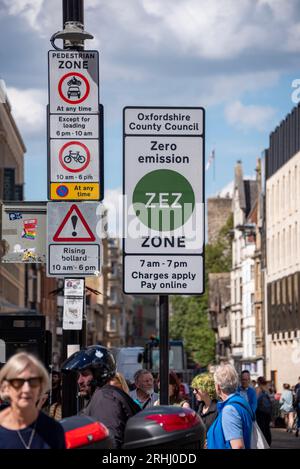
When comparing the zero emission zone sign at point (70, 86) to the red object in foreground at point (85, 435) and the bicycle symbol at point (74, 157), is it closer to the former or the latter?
the bicycle symbol at point (74, 157)

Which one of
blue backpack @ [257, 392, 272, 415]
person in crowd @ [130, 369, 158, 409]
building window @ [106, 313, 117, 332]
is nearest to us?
person in crowd @ [130, 369, 158, 409]

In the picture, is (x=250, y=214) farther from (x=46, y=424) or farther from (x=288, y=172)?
(x=46, y=424)

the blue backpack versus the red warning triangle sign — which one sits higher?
the red warning triangle sign

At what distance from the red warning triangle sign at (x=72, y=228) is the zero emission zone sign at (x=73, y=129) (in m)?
0.14

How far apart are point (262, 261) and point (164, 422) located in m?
93.0

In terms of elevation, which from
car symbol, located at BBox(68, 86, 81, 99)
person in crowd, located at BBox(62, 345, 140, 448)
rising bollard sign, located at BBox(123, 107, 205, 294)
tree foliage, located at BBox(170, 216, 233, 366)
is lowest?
person in crowd, located at BBox(62, 345, 140, 448)

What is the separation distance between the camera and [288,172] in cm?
8350

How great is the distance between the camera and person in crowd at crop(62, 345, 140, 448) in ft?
28.7

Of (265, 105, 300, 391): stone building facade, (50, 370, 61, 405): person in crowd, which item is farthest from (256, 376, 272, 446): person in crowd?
(265, 105, 300, 391): stone building facade

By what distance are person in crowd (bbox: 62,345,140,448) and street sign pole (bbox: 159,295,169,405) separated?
0.42m

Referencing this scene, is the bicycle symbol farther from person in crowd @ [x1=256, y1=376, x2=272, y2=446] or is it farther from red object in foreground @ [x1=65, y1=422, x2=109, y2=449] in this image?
person in crowd @ [x1=256, y1=376, x2=272, y2=446]

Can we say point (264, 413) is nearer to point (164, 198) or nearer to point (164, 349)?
point (164, 349)

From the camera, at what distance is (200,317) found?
465ft

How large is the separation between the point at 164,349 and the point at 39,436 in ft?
10.6
